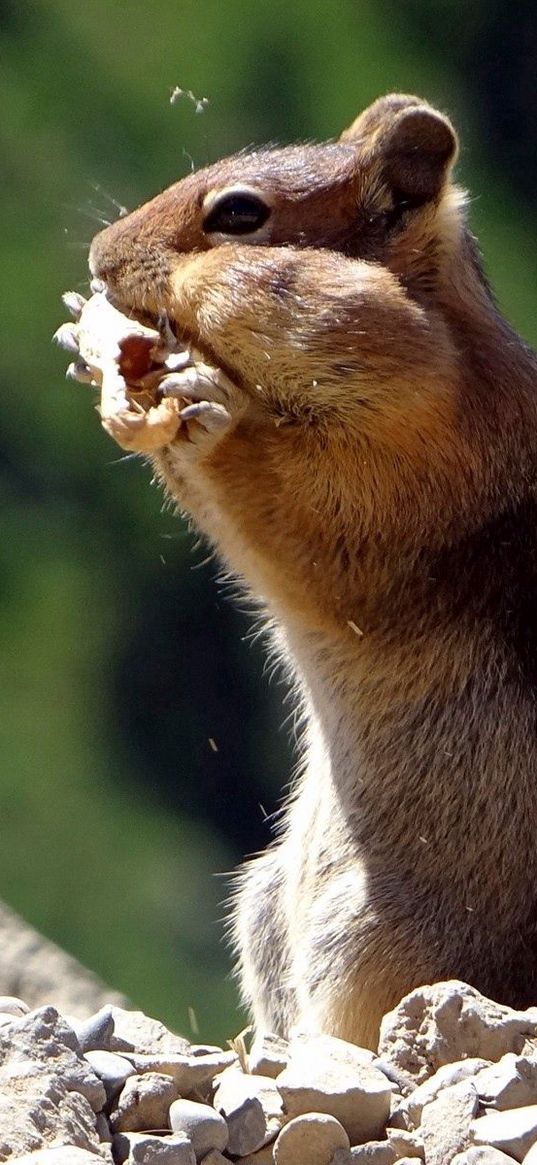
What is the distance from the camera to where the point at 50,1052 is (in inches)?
85.8

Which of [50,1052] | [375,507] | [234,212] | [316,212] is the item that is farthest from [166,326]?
[50,1052]

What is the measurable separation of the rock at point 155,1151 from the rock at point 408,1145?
0.27 metres

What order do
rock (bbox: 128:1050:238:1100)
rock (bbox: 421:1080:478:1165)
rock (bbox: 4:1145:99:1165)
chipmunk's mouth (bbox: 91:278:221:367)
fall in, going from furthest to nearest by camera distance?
chipmunk's mouth (bbox: 91:278:221:367), rock (bbox: 128:1050:238:1100), rock (bbox: 421:1080:478:1165), rock (bbox: 4:1145:99:1165)

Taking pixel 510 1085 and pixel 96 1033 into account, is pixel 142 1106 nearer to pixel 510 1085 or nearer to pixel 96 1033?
pixel 96 1033

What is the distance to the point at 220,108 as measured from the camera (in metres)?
6.84

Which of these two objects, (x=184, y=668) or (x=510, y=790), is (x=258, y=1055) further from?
(x=184, y=668)

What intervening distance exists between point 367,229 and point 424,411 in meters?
0.43

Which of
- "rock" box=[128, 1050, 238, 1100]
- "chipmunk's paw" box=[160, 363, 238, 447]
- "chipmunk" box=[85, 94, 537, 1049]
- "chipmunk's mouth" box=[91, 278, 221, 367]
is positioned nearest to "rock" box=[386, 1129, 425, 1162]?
"rock" box=[128, 1050, 238, 1100]

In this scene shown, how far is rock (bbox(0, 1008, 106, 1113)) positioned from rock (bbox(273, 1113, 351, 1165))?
0.74 feet

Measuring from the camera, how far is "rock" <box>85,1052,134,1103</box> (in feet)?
7.29

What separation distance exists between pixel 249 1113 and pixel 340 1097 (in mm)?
116

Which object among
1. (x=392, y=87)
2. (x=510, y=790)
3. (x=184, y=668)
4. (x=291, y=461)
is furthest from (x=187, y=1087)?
(x=392, y=87)

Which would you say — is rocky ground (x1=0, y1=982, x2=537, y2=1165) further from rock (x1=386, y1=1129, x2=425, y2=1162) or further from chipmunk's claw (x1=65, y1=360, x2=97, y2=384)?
chipmunk's claw (x1=65, y1=360, x2=97, y2=384)

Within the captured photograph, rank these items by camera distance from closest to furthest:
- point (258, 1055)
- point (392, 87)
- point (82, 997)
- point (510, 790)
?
point (258, 1055), point (510, 790), point (82, 997), point (392, 87)
